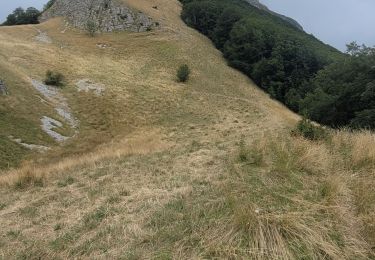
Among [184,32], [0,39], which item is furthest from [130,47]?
[0,39]

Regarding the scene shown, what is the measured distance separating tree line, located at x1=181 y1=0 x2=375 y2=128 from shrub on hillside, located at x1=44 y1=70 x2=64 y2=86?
2300 centimetres

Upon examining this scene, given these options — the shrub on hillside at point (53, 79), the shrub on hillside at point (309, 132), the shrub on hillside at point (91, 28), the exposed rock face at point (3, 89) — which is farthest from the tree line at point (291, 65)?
the exposed rock face at point (3, 89)

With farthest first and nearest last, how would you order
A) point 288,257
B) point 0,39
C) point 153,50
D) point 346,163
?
point 153,50 → point 0,39 → point 346,163 → point 288,257

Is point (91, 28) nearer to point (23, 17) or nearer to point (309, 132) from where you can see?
point (23, 17)

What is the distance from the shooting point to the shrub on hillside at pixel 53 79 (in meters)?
38.0

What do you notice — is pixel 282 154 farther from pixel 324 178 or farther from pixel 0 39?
pixel 0 39

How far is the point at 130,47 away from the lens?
5950 cm

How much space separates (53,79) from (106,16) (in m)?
31.1

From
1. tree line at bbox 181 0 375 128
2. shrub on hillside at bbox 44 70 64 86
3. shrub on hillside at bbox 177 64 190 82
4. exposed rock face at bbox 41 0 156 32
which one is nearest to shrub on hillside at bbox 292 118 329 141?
tree line at bbox 181 0 375 128

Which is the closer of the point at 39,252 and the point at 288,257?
the point at 288,257

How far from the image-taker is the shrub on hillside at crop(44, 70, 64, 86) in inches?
1496

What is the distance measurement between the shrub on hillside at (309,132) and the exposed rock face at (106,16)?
5730cm

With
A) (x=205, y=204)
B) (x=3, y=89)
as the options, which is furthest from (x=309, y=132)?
(x=3, y=89)

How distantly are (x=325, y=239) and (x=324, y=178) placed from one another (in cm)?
197
